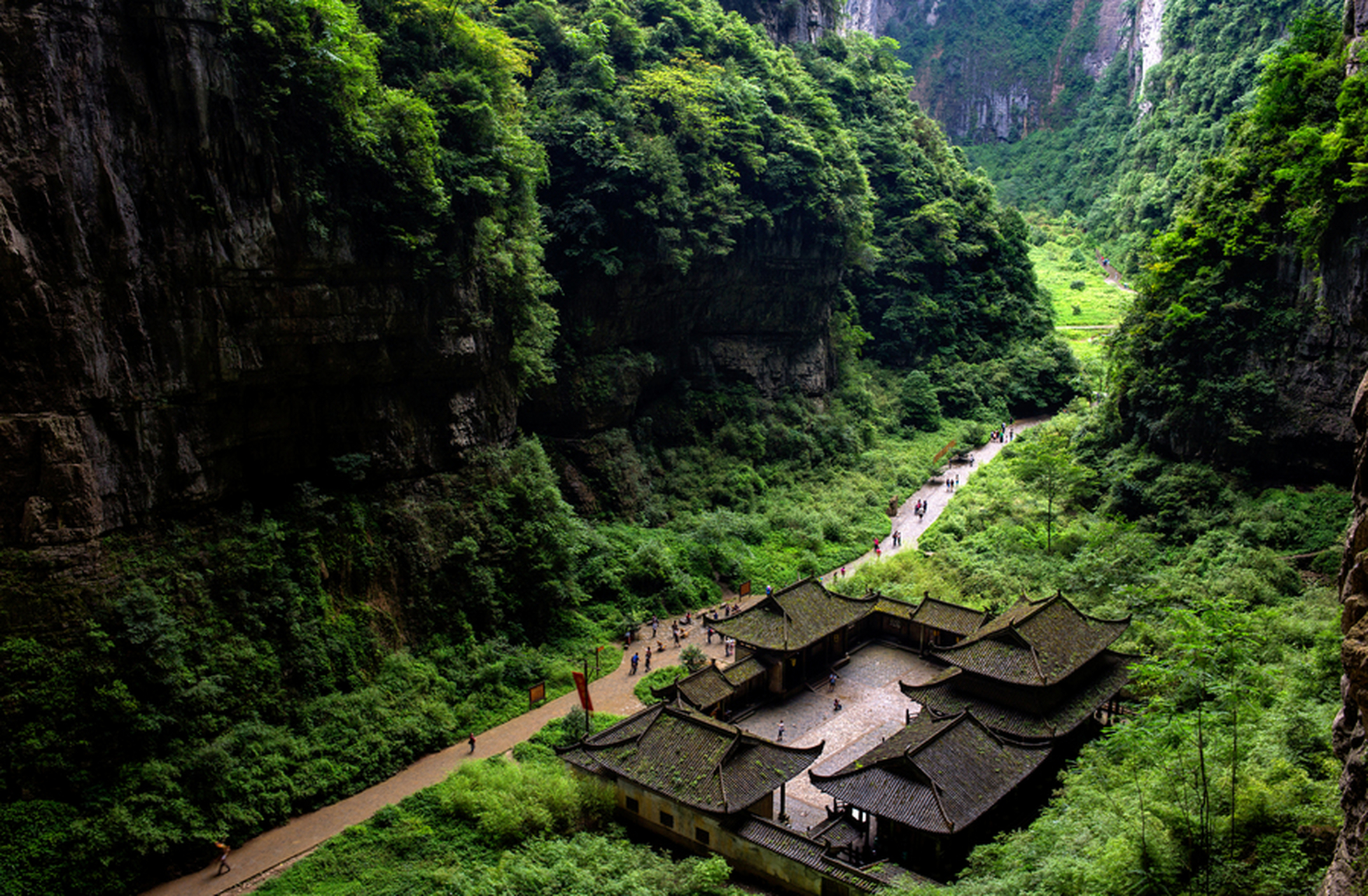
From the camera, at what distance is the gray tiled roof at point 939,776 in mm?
21141

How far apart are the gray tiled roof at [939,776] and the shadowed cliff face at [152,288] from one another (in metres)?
19.3

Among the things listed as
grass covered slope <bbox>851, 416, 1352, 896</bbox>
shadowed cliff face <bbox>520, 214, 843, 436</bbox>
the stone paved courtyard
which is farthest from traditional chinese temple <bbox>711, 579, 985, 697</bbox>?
shadowed cliff face <bbox>520, 214, 843, 436</bbox>

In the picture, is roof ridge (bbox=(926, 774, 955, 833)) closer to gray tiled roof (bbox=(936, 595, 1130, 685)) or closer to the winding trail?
gray tiled roof (bbox=(936, 595, 1130, 685))

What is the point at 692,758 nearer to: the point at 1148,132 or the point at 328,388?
Answer: the point at 328,388

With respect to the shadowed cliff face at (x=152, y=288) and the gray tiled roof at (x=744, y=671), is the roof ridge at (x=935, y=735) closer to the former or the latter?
the gray tiled roof at (x=744, y=671)

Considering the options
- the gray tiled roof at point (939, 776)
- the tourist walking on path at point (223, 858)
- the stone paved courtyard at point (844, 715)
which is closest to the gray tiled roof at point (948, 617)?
the stone paved courtyard at point (844, 715)

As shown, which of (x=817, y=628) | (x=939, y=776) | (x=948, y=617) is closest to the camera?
(x=939, y=776)

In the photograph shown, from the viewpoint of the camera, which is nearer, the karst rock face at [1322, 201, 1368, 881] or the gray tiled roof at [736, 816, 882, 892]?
the karst rock face at [1322, 201, 1368, 881]

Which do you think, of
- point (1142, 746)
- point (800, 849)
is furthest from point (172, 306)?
point (1142, 746)

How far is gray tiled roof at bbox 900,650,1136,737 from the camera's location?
2477 centimetres

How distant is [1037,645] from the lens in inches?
1038

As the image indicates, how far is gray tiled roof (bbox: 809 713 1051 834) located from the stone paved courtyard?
2495mm

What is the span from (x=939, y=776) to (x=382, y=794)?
15.6 m

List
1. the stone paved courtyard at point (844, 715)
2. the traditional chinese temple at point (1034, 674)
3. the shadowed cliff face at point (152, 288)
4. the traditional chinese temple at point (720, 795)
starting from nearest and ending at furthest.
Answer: the traditional chinese temple at point (720, 795) → the shadowed cliff face at point (152, 288) → the traditional chinese temple at point (1034, 674) → the stone paved courtyard at point (844, 715)
